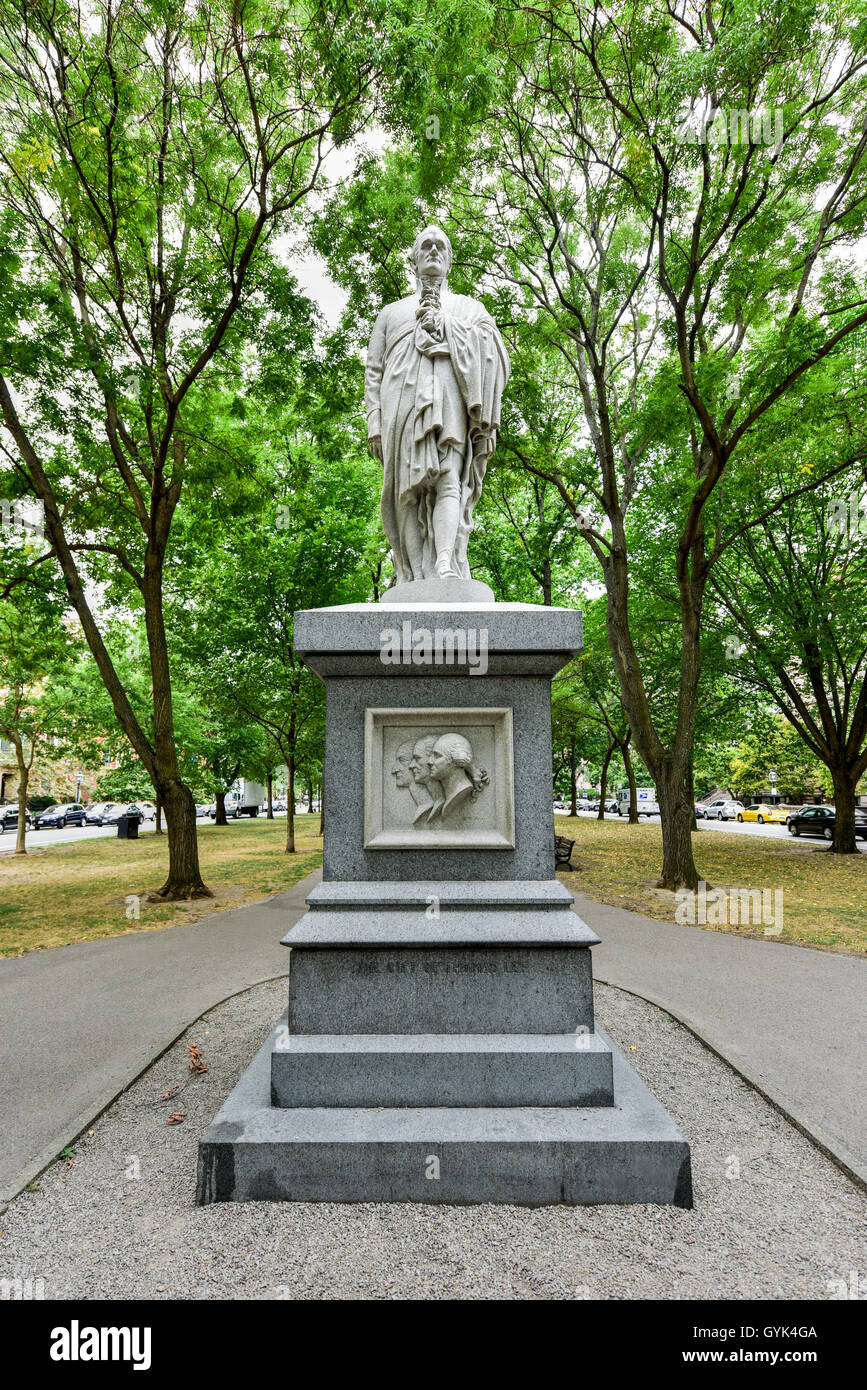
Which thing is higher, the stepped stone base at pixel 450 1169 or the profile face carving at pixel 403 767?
the profile face carving at pixel 403 767

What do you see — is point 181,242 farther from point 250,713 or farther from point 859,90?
point 250,713

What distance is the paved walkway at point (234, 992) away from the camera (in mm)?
3585

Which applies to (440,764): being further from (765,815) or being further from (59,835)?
(765,815)

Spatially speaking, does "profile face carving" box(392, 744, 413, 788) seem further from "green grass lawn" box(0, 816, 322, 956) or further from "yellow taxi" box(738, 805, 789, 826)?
"yellow taxi" box(738, 805, 789, 826)

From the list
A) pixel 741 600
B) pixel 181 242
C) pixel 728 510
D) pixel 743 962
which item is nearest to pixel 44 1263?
pixel 743 962

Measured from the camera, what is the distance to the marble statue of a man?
13.9 ft

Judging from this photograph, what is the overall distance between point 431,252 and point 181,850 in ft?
32.0

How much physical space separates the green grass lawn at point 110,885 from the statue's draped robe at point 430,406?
22.8 feet

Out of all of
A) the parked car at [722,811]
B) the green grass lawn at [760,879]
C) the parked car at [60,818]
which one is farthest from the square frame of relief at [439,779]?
the parked car at [722,811]

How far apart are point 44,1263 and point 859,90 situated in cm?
1257

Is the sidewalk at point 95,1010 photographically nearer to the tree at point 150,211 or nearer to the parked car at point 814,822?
the tree at point 150,211

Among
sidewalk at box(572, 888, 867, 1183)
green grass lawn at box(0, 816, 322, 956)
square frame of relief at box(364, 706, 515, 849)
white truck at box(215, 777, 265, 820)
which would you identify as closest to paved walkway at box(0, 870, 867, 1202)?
sidewalk at box(572, 888, 867, 1183)

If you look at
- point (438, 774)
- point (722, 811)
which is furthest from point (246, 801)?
point (438, 774)

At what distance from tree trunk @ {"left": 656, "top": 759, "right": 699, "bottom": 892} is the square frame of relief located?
8513 mm
